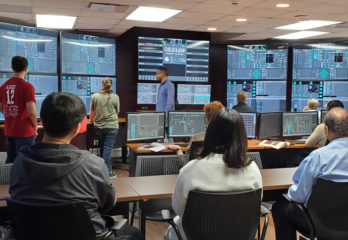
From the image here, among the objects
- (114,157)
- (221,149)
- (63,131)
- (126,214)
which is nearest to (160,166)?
(126,214)

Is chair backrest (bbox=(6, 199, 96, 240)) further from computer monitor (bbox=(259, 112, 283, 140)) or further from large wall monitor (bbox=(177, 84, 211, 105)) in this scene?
large wall monitor (bbox=(177, 84, 211, 105))

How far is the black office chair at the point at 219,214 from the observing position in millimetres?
1948

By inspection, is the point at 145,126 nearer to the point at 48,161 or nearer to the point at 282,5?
the point at 282,5

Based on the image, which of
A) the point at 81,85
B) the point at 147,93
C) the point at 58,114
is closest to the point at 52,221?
the point at 58,114

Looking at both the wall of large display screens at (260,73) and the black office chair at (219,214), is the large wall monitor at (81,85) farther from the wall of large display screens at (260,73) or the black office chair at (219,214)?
the black office chair at (219,214)

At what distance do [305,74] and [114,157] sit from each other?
467cm

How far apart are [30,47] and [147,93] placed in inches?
93.0

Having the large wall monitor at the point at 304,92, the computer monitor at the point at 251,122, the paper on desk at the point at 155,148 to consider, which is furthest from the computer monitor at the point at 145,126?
the large wall monitor at the point at 304,92

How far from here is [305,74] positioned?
28.5 feet

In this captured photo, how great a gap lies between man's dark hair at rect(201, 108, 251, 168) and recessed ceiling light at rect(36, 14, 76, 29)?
15.4ft

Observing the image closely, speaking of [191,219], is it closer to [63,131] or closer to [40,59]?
[63,131]

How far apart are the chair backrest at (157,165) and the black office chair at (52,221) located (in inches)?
56.3

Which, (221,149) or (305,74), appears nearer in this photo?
(221,149)

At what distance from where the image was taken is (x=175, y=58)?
302 inches
